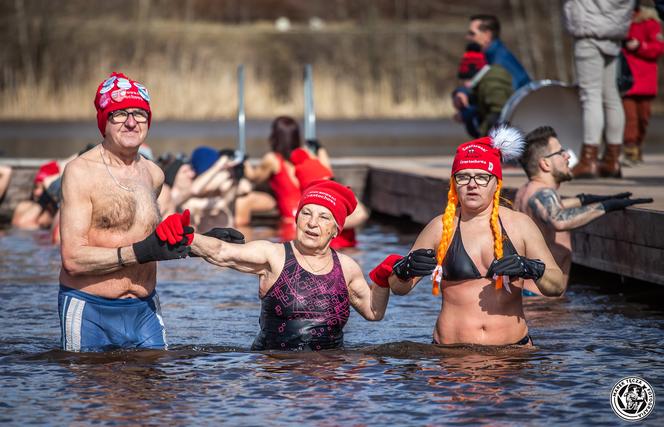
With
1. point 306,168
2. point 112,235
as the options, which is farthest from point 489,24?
point 112,235

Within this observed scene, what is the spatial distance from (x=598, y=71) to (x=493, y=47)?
212cm

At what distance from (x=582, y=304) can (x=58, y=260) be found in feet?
16.3

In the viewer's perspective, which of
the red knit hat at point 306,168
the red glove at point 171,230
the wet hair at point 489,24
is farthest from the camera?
the wet hair at point 489,24

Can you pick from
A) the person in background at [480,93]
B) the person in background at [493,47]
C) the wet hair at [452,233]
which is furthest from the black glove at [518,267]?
the person in background at [493,47]

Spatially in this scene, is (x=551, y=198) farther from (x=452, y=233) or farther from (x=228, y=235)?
(x=228, y=235)

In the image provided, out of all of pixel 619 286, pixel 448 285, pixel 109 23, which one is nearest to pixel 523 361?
pixel 448 285

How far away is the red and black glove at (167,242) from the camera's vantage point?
656 cm

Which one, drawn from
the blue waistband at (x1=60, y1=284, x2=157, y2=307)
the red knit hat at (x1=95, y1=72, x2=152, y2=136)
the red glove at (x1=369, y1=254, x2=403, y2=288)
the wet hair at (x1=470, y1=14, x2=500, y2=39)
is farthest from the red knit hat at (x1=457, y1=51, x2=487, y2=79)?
the blue waistband at (x1=60, y1=284, x2=157, y2=307)

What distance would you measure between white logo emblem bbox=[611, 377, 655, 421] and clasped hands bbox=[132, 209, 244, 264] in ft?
7.29

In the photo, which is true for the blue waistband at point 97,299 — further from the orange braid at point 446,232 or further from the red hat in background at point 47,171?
the red hat in background at point 47,171

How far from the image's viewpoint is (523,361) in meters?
7.32

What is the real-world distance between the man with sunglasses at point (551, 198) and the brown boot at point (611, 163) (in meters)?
3.16

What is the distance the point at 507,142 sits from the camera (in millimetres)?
7293

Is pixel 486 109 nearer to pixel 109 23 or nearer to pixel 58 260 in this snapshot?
pixel 58 260
